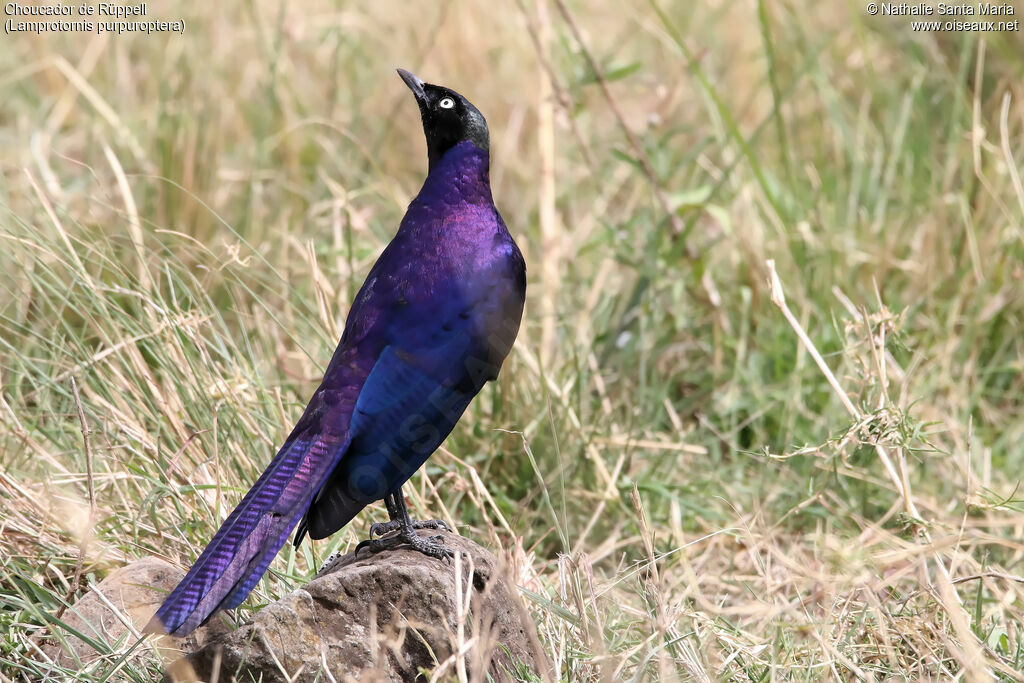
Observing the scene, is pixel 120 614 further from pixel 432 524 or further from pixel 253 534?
pixel 432 524

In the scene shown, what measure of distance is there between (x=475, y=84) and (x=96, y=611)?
3.88 metres

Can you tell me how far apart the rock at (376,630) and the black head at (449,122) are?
39.9 inches

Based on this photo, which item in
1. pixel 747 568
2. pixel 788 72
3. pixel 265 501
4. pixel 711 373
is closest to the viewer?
pixel 265 501

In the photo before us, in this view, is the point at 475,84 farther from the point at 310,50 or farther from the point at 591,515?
the point at 591,515

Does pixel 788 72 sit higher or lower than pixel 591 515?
higher

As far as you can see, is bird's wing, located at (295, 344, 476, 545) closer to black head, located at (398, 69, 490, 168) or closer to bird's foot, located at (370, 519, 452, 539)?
bird's foot, located at (370, 519, 452, 539)

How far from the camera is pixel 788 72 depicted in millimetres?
5625

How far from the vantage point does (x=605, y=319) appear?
4.36 m

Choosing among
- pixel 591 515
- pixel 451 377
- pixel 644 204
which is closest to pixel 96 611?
pixel 451 377

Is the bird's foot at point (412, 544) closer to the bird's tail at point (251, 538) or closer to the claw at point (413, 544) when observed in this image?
the claw at point (413, 544)

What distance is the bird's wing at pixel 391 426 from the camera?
2.44m

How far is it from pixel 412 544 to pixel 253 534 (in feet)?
1.43

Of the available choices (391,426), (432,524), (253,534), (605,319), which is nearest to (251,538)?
(253,534)

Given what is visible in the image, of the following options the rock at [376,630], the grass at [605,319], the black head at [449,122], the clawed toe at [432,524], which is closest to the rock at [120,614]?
the grass at [605,319]
